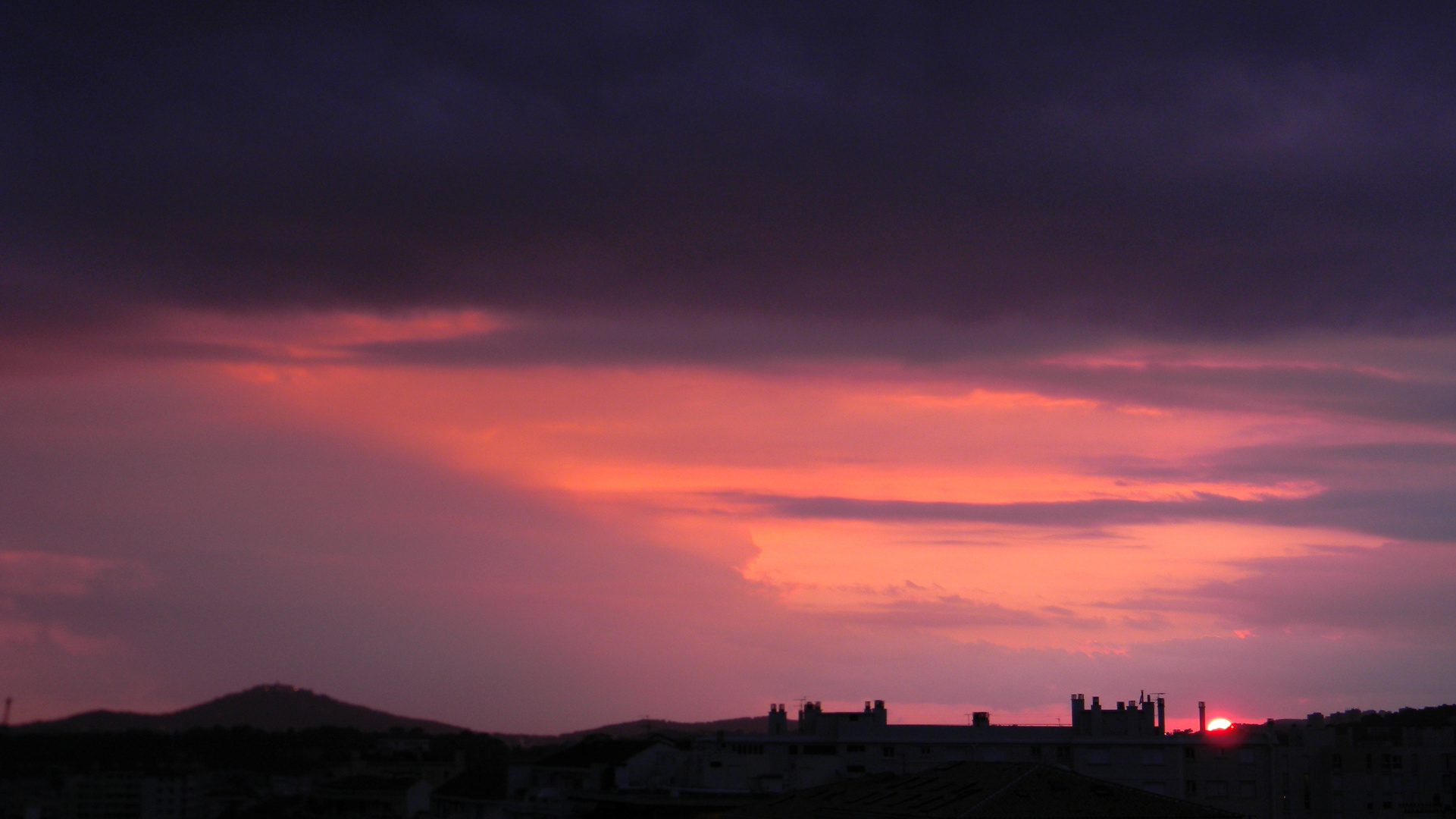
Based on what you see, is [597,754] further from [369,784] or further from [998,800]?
[998,800]

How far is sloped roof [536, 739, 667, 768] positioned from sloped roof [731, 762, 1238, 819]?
29449mm

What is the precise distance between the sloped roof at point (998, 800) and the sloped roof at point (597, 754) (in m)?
29.4

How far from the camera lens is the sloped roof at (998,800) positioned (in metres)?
53.5

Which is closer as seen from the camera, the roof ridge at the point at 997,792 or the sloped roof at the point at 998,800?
the roof ridge at the point at 997,792

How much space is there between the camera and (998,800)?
53.7m

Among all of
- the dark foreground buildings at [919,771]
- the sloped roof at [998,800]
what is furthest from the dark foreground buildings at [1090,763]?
the sloped roof at [998,800]

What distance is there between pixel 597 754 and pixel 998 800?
4846 centimetres

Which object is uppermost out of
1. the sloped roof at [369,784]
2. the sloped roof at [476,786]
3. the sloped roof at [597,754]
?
the sloped roof at [597,754]

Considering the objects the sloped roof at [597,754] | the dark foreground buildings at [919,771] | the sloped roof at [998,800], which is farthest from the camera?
the sloped roof at [597,754]

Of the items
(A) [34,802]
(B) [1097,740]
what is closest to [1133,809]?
(B) [1097,740]

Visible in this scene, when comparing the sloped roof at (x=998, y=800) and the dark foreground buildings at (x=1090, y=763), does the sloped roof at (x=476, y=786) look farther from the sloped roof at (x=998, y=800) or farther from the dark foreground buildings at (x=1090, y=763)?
the sloped roof at (x=998, y=800)

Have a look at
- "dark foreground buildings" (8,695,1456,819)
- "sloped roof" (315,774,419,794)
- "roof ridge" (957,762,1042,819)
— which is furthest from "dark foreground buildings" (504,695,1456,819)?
"sloped roof" (315,774,419,794)

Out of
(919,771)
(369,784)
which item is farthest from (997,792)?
(369,784)

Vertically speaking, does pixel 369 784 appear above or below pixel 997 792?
below
